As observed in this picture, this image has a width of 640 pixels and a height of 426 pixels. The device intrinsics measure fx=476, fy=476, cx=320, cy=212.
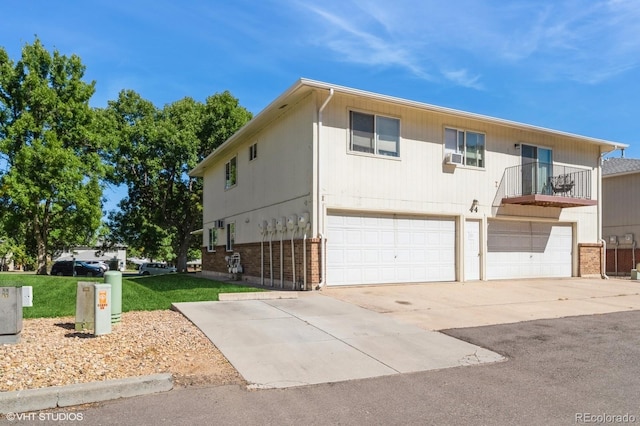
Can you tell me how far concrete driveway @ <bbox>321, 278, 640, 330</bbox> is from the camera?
30.7 ft

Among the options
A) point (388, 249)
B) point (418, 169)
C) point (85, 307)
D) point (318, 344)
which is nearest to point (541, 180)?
point (418, 169)

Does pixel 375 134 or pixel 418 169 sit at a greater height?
pixel 375 134

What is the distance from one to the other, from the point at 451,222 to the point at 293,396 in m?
11.6

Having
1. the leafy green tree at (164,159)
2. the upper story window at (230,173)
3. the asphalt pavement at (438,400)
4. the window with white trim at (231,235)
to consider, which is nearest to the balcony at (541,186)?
the asphalt pavement at (438,400)

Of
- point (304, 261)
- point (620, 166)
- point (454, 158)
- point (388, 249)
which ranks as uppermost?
Answer: point (620, 166)

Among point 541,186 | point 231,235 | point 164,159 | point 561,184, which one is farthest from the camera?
point 164,159

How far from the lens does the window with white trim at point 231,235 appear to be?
2010cm

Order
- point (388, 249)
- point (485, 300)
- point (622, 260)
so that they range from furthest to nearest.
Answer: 1. point (622, 260)
2. point (388, 249)
3. point (485, 300)

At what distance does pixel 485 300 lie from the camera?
11555mm

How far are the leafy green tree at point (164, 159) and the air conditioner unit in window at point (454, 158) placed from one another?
19.4 meters

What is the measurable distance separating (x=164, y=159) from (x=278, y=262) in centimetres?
1920

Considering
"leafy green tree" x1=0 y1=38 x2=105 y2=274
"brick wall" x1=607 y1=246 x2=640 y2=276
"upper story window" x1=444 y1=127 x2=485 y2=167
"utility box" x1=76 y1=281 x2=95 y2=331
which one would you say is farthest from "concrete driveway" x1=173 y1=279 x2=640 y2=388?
"leafy green tree" x1=0 y1=38 x2=105 y2=274

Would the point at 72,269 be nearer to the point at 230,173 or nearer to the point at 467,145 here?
the point at 230,173

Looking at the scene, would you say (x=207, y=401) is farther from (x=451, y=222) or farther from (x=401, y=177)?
(x=451, y=222)
